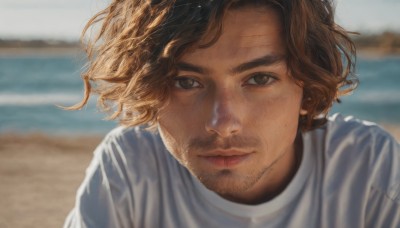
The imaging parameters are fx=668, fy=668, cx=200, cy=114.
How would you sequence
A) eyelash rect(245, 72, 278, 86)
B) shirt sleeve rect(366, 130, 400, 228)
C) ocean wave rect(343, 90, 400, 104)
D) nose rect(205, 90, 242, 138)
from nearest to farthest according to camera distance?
nose rect(205, 90, 242, 138) → eyelash rect(245, 72, 278, 86) → shirt sleeve rect(366, 130, 400, 228) → ocean wave rect(343, 90, 400, 104)

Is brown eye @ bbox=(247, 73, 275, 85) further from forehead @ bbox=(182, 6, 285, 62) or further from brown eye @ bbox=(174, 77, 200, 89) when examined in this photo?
brown eye @ bbox=(174, 77, 200, 89)

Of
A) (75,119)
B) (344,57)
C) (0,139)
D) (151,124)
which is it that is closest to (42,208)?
(151,124)

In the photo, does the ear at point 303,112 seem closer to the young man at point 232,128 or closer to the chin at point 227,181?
the young man at point 232,128

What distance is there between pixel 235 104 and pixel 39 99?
1673cm

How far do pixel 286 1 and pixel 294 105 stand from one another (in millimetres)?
356

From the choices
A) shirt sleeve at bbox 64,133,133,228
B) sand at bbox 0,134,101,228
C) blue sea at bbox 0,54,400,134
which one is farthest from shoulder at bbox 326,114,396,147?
blue sea at bbox 0,54,400,134

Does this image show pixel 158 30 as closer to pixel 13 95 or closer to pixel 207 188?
pixel 207 188

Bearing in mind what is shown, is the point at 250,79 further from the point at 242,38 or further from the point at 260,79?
the point at 242,38

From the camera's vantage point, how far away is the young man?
215cm

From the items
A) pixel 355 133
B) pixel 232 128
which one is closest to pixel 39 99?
pixel 355 133

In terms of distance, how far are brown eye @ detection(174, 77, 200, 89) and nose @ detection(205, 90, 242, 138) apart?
0.10 metres

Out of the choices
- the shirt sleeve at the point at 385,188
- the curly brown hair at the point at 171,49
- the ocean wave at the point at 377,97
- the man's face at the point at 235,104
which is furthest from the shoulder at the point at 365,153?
the ocean wave at the point at 377,97

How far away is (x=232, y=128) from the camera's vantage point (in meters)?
2.07

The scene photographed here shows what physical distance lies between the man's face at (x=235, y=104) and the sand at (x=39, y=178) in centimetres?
283
